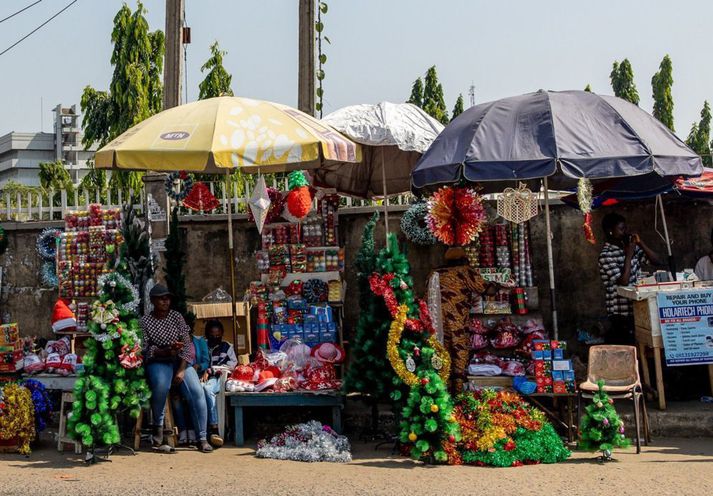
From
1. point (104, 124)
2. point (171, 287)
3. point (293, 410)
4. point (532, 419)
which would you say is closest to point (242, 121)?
point (171, 287)

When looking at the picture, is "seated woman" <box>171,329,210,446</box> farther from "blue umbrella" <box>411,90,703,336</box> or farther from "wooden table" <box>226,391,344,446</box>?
"blue umbrella" <box>411,90,703,336</box>

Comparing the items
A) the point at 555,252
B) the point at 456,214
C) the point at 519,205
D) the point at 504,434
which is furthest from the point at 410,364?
the point at 555,252

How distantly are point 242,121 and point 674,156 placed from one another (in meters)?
4.06

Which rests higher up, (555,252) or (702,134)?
(702,134)

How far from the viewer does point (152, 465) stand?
7465 millimetres

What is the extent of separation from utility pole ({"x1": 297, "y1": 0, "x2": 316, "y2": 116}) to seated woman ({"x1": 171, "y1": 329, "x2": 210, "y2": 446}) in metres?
3.93

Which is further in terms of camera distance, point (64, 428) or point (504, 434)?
point (64, 428)

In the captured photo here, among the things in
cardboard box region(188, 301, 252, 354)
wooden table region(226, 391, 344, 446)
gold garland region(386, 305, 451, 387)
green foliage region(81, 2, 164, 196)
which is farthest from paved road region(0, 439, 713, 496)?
green foliage region(81, 2, 164, 196)

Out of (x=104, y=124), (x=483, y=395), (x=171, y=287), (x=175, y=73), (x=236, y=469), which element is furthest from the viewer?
(x=104, y=124)

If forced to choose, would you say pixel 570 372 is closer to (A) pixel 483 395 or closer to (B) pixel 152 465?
(A) pixel 483 395

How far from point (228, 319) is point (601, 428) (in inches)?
166

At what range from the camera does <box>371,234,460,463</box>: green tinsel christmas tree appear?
7.33 metres

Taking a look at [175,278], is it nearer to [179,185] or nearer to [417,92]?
[179,185]

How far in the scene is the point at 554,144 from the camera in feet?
25.7
